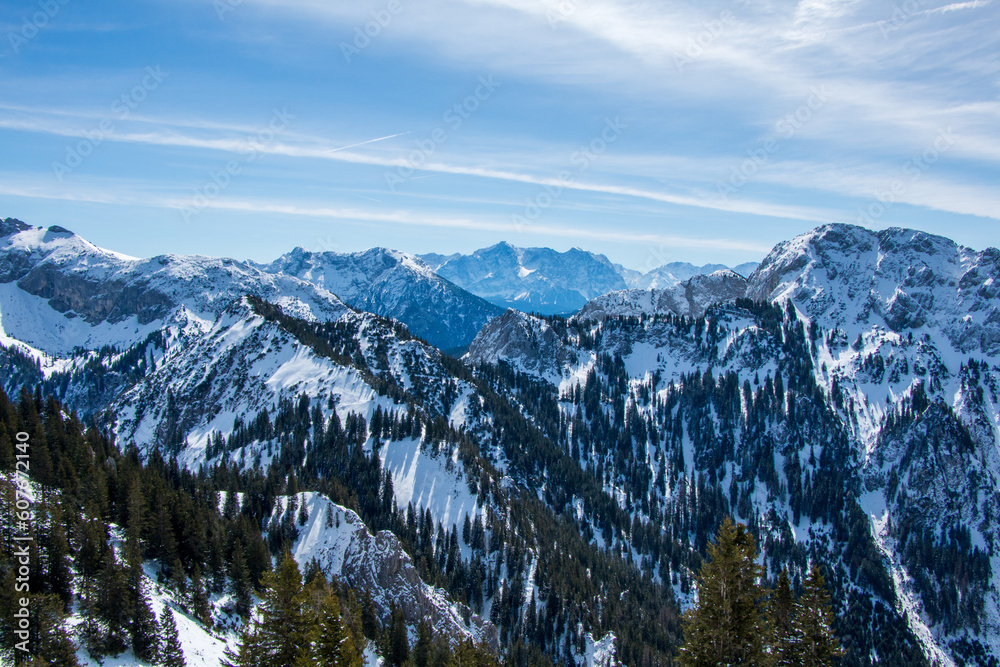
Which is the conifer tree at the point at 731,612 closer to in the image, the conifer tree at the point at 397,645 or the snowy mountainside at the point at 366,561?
the conifer tree at the point at 397,645

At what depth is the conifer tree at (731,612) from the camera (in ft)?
113

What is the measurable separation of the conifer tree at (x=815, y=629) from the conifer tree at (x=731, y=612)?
15.5 ft

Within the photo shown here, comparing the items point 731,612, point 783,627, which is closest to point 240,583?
point 731,612

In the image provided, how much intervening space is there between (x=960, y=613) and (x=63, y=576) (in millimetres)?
246718

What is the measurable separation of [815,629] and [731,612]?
7.72 m

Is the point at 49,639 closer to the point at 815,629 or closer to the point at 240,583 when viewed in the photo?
the point at 240,583

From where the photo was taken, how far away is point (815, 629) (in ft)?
124

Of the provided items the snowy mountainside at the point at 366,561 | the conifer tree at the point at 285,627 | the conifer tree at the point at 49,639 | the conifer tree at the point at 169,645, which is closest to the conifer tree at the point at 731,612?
the conifer tree at the point at 285,627

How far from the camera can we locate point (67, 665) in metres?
39.7

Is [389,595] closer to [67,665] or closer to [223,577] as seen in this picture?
[223,577]

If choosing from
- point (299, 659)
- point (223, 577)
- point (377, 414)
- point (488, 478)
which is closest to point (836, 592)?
point (488, 478)

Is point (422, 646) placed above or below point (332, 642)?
below

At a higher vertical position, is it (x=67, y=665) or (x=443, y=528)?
(x=67, y=665)

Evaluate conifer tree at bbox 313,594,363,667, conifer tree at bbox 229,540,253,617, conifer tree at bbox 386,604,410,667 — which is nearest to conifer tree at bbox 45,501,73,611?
conifer tree at bbox 229,540,253,617
